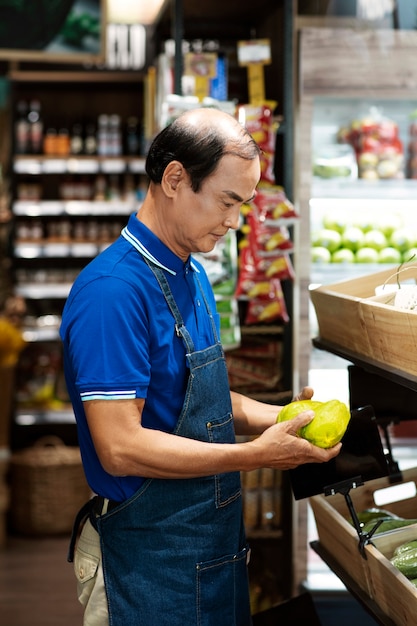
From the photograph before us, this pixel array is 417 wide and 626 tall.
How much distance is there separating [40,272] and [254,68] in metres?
3.48

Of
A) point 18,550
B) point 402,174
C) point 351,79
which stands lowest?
point 18,550

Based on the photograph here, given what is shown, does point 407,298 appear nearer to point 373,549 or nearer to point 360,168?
point 373,549

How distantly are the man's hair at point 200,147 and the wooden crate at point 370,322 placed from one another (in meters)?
0.52

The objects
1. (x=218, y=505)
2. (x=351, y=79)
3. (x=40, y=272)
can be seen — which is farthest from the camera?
(x=40, y=272)

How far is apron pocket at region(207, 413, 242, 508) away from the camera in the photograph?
7.46 ft

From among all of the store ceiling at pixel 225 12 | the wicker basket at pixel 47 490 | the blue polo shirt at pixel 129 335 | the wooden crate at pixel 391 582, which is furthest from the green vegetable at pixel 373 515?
the wicker basket at pixel 47 490

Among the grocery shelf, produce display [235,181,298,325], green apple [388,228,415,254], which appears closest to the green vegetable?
produce display [235,181,298,325]

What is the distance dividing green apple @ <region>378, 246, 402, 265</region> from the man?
2.22 m

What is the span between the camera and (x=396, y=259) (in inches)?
173

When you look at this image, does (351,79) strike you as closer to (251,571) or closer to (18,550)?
(251,571)

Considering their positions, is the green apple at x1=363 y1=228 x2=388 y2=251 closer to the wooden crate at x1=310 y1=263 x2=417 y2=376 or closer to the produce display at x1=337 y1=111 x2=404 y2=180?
the produce display at x1=337 y1=111 x2=404 y2=180

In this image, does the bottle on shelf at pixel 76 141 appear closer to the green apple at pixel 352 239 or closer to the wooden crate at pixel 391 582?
the green apple at pixel 352 239

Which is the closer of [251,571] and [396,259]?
[251,571]

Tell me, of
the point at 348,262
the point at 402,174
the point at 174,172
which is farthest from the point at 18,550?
the point at 174,172
